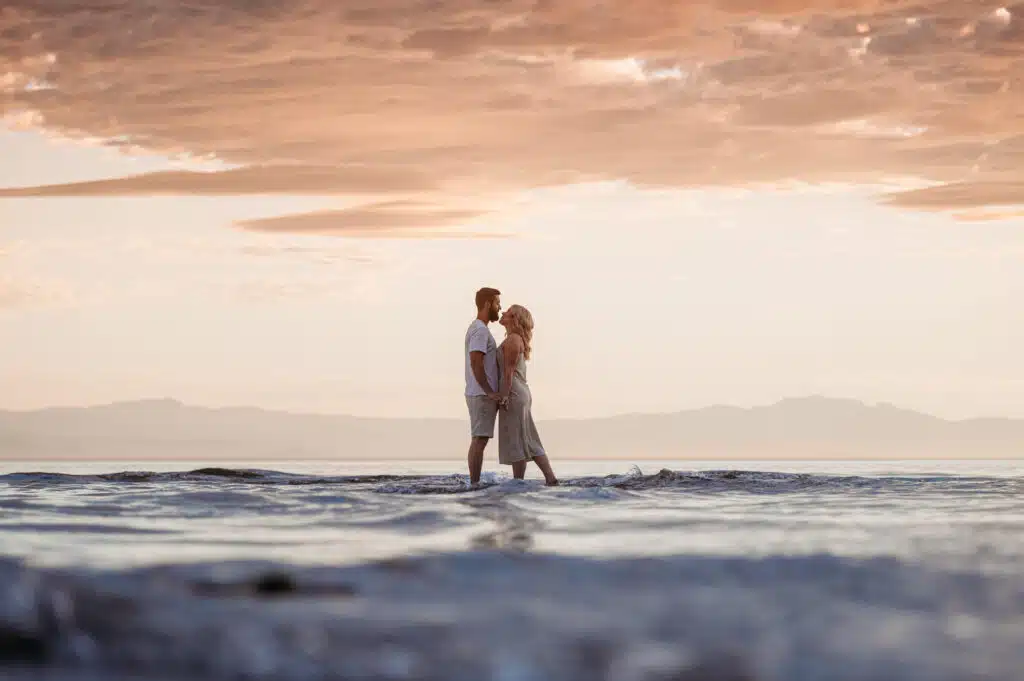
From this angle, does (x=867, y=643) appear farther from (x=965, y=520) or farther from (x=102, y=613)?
(x=965, y=520)

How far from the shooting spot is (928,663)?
12.2ft

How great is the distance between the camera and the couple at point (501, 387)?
46.5 ft

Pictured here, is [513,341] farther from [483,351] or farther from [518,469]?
[518,469]

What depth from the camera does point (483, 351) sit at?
14094 mm

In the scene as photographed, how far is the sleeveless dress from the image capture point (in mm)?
14523

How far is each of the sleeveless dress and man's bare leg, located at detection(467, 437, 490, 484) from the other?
284mm

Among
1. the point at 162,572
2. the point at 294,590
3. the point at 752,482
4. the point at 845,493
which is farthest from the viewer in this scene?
the point at 752,482

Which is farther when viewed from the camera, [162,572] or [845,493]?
[845,493]

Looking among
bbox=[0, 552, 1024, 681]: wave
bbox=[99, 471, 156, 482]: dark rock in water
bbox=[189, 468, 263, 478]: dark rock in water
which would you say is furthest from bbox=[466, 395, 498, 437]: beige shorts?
bbox=[0, 552, 1024, 681]: wave

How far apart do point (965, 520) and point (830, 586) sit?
437 centimetres

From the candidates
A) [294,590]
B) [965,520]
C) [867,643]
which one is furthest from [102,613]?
[965,520]

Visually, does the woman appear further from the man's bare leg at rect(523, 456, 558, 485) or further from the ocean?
the ocean

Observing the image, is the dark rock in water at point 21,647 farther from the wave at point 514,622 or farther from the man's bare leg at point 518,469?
the man's bare leg at point 518,469

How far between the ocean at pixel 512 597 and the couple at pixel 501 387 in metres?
4.94
